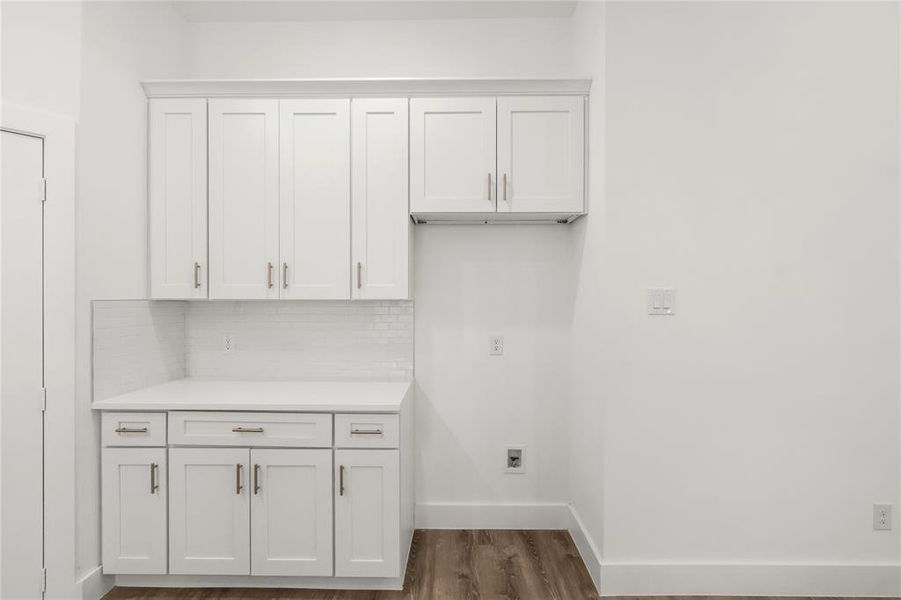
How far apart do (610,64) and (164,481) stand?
274cm

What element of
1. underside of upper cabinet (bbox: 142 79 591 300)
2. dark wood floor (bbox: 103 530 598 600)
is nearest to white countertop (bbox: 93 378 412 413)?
underside of upper cabinet (bbox: 142 79 591 300)

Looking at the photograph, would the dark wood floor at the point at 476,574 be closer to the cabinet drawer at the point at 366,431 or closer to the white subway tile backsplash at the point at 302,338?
the cabinet drawer at the point at 366,431

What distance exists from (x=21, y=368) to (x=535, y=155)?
2.44m

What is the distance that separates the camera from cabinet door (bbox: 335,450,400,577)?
2.39 m

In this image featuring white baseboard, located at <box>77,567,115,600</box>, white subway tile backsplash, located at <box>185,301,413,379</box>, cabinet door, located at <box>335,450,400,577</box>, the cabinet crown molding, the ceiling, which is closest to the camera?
white baseboard, located at <box>77,567,115,600</box>

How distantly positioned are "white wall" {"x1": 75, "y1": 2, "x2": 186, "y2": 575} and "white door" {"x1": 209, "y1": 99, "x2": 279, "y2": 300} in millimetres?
358

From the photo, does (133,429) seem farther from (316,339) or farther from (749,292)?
(749,292)

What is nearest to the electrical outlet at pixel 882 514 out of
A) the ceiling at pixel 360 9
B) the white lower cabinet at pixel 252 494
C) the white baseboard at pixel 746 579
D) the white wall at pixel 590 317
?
the white baseboard at pixel 746 579

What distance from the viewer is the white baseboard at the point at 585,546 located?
2451 millimetres

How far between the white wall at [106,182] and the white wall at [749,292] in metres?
2.27

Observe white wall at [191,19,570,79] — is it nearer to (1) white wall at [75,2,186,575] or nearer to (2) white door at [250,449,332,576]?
(1) white wall at [75,2,186,575]

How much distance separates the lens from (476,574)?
2584 mm

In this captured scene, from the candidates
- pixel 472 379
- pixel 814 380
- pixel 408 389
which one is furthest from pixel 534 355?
pixel 814 380

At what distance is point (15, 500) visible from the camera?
2.11 m
